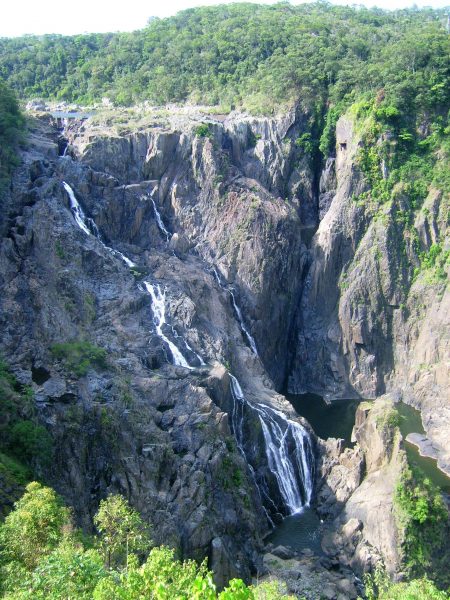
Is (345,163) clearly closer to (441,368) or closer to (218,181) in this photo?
→ (218,181)

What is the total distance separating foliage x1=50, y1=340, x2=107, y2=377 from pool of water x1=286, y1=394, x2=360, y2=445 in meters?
18.8

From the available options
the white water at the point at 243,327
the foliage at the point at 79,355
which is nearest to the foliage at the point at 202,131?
the white water at the point at 243,327

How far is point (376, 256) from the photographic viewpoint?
187ft

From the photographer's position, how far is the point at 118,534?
24922mm

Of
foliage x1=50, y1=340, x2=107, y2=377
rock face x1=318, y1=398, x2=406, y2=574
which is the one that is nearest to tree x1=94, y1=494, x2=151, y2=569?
foliage x1=50, y1=340, x2=107, y2=377

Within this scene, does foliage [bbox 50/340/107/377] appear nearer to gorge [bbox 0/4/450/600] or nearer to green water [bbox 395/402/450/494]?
gorge [bbox 0/4/450/600]

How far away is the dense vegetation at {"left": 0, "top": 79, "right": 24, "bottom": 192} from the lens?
46.4 metres

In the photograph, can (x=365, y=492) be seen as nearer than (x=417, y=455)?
Yes

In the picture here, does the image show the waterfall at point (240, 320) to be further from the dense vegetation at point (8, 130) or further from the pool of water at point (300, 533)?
the dense vegetation at point (8, 130)

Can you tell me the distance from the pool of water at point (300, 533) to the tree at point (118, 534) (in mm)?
12690

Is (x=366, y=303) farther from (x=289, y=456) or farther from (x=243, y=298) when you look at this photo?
(x=289, y=456)

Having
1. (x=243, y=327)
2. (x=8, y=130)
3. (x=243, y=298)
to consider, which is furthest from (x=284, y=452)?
(x=8, y=130)

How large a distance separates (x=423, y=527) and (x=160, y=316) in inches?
798

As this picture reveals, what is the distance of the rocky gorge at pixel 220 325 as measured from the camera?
108 feet
